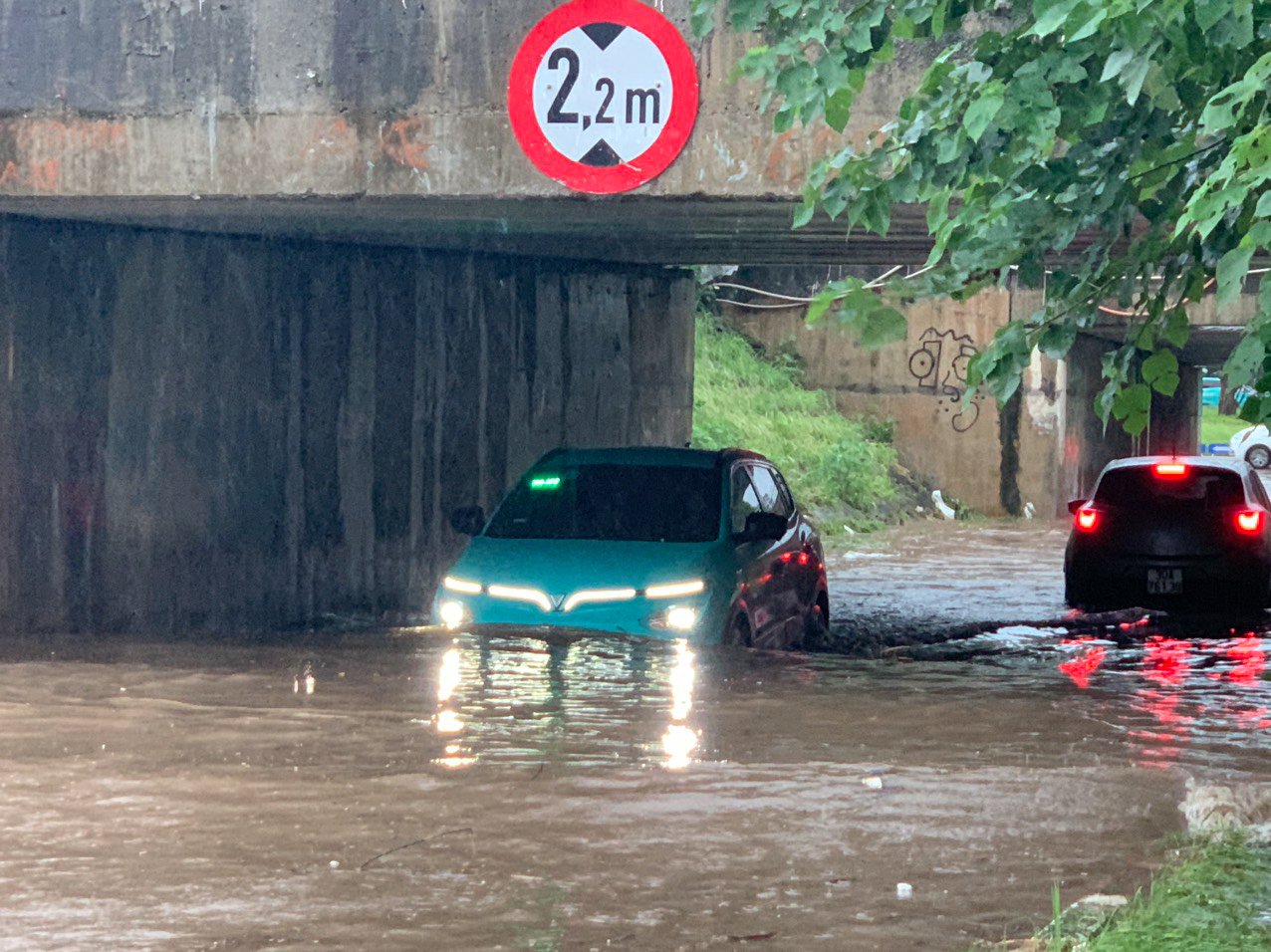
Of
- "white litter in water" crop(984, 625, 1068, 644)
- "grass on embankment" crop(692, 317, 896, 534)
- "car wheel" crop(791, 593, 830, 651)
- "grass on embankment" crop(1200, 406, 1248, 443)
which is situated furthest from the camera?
"grass on embankment" crop(1200, 406, 1248, 443)

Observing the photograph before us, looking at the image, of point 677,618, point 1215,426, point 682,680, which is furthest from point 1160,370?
point 1215,426

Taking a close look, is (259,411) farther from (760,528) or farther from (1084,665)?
(1084,665)

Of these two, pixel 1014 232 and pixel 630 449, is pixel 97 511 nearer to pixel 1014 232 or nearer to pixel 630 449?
pixel 630 449

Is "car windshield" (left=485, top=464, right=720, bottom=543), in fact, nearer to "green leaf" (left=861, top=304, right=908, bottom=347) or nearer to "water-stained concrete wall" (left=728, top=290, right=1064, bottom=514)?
"green leaf" (left=861, top=304, right=908, bottom=347)

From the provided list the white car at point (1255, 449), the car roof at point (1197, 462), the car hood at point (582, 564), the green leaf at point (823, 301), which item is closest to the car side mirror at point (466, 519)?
the car hood at point (582, 564)

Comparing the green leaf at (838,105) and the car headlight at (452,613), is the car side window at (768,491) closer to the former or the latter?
the car headlight at (452,613)

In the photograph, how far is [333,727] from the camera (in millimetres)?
8461

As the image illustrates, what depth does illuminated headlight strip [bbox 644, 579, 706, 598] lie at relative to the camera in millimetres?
10352

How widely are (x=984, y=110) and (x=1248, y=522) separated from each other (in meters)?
11.1

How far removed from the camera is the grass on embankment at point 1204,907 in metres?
5.05

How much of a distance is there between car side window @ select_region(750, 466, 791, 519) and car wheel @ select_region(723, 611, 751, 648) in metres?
1.37

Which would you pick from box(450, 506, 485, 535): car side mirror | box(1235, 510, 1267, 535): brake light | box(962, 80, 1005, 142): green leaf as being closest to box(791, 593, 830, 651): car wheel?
box(450, 506, 485, 535): car side mirror

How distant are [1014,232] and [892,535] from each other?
71.1ft

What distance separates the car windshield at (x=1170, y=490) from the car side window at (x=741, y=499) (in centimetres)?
504
